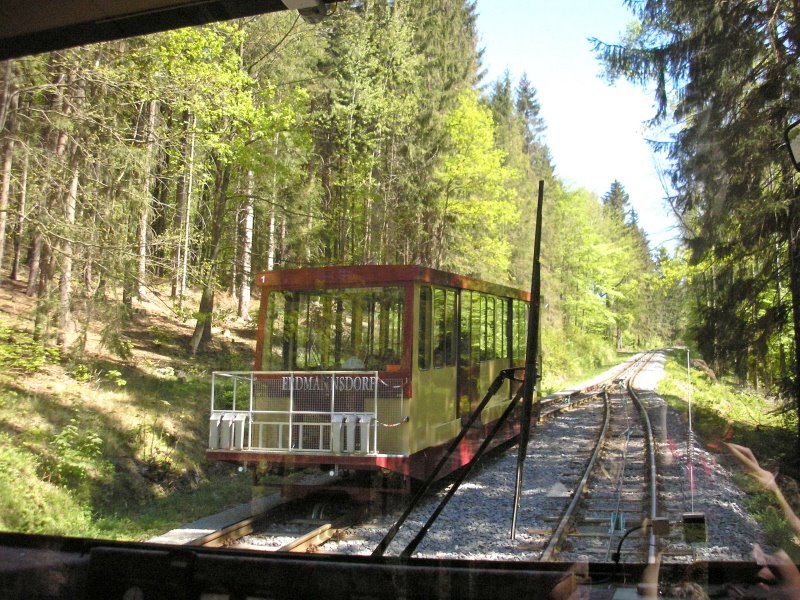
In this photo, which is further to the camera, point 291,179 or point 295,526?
point 295,526

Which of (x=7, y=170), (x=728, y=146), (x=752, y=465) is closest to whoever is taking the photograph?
(x=752, y=465)

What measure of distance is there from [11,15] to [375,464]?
8.63ft

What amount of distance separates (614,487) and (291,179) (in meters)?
2.56

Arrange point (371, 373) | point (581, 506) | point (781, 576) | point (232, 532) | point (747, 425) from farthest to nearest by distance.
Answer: point (232, 532)
point (581, 506)
point (371, 373)
point (747, 425)
point (781, 576)

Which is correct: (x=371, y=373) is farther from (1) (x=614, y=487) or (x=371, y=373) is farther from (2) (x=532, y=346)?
(1) (x=614, y=487)

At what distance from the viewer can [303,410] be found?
3117mm

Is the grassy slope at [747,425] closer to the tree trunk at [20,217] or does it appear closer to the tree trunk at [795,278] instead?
the tree trunk at [795,278]

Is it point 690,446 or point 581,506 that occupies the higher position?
point 690,446

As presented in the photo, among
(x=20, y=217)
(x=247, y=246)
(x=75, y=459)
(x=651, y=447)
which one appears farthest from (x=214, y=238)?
(x=651, y=447)

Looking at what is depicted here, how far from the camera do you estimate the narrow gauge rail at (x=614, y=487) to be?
3203mm

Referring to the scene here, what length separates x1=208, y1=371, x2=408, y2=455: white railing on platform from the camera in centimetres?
307

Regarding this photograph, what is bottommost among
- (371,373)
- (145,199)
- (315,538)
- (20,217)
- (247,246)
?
(315,538)

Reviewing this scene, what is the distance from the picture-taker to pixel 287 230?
117 inches

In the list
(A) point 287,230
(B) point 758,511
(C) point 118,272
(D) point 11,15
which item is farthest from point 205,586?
(D) point 11,15
